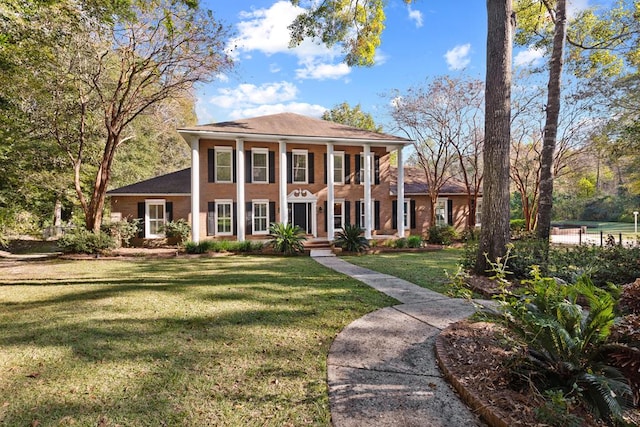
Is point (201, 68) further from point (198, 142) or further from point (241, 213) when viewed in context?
point (241, 213)

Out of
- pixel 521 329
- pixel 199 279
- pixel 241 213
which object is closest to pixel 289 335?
pixel 521 329

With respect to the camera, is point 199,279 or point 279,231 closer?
point 199,279

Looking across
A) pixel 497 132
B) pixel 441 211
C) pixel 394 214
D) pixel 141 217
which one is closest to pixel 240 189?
pixel 141 217

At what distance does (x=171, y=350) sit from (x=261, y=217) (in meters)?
13.3

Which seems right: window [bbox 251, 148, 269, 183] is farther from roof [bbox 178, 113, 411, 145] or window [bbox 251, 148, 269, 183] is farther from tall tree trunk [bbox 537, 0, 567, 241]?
tall tree trunk [bbox 537, 0, 567, 241]

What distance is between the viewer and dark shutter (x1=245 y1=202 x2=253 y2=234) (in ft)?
53.9

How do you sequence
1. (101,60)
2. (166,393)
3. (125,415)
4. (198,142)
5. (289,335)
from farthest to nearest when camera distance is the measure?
(198,142) < (101,60) < (289,335) < (166,393) < (125,415)

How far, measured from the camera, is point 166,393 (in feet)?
9.23

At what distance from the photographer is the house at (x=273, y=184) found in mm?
15758

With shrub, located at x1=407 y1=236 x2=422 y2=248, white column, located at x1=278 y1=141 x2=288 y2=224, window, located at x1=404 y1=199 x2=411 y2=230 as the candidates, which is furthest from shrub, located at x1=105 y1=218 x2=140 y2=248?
window, located at x1=404 y1=199 x2=411 y2=230

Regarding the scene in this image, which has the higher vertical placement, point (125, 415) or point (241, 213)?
point (241, 213)

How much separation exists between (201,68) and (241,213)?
648 centimetres

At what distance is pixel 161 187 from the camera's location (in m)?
16.8

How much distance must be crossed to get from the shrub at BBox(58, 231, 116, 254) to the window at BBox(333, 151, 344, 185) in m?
11.1
